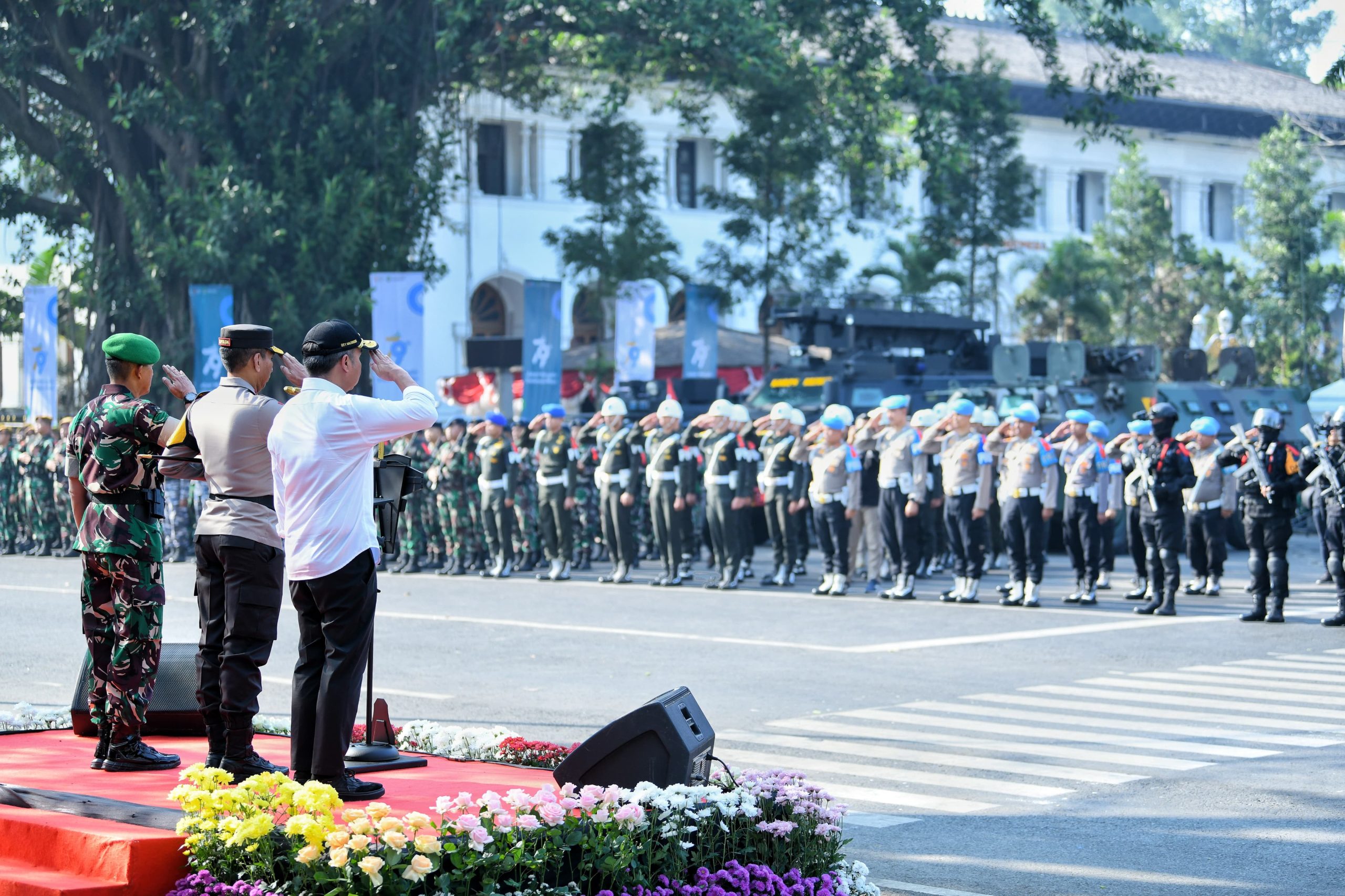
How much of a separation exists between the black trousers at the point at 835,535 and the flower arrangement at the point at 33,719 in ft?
34.2

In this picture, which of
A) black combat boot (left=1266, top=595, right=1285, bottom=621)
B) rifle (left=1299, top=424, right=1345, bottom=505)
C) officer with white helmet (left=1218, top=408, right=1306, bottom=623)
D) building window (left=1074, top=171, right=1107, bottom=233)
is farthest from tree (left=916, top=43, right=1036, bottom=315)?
black combat boot (left=1266, top=595, right=1285, bottom=621)

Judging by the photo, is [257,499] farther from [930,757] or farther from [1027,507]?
[1027,507]

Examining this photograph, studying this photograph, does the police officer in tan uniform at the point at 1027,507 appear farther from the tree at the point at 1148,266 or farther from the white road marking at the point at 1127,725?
the tree at the point at 1148,266

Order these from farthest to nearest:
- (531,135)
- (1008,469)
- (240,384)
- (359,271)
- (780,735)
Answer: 1. (531,135)
2. (359,271)
3. (1008,469)
4. (780,735)
5. (240,384)

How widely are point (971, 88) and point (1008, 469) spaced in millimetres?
12989

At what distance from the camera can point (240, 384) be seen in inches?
287

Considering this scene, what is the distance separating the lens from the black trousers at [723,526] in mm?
20719

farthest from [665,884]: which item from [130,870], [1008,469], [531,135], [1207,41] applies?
[1207,41]

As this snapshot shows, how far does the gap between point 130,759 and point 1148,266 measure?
4070cm

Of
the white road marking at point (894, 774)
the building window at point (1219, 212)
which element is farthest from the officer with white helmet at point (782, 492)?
the building window at point (1219, 212)

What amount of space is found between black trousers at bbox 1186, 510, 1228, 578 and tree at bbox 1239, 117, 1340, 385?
26144 mm

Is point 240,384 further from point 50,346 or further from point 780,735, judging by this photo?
point 50,346

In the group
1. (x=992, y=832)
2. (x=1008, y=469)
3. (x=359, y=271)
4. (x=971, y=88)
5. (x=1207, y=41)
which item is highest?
(x=1207, y=41)

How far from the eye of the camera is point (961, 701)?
11.9 metres
